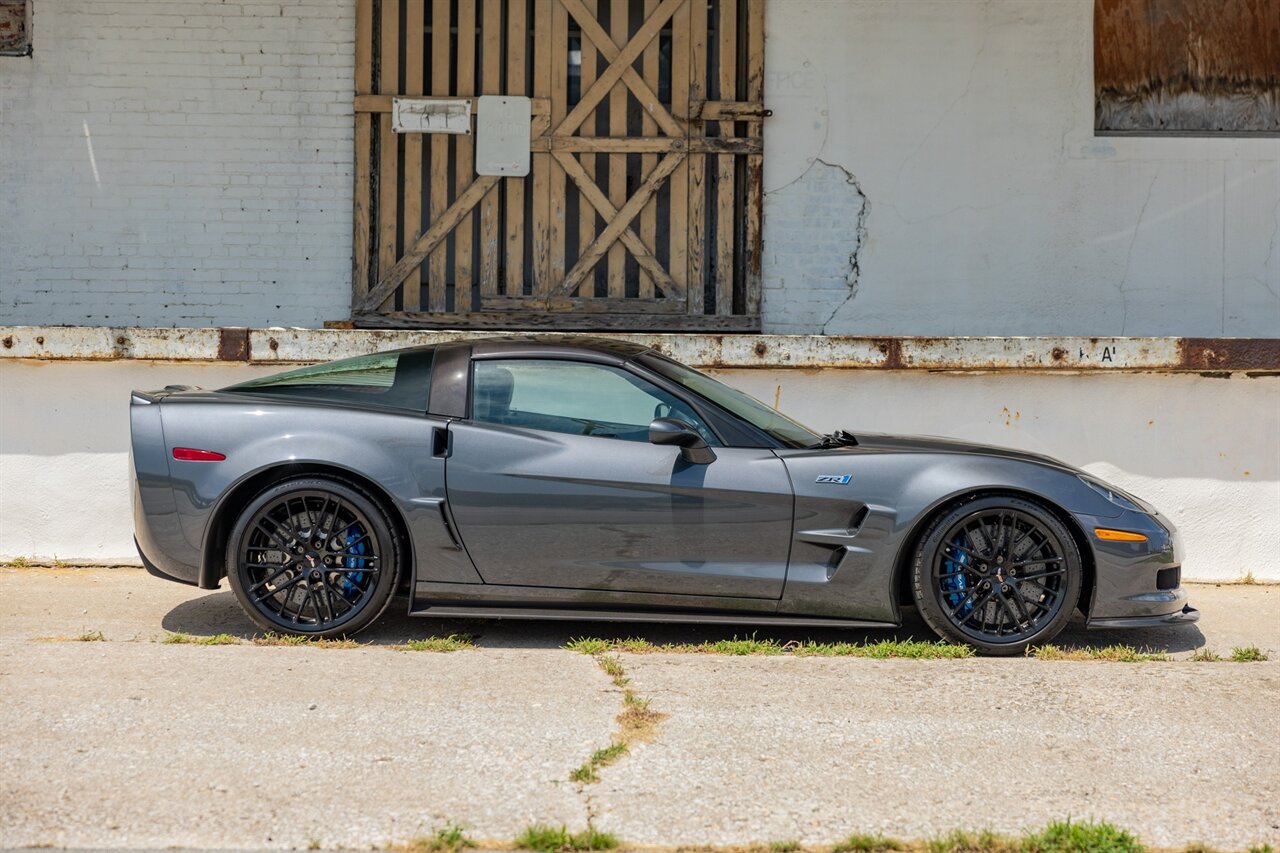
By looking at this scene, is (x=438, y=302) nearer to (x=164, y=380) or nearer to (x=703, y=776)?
(x=164, y=380)

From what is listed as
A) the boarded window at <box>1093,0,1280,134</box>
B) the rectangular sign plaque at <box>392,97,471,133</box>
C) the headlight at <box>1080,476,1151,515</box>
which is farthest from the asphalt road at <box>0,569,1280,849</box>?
the boarded window at <box>1093,0,1280,134</box>

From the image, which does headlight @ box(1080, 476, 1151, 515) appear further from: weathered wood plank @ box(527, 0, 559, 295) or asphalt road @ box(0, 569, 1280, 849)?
weathered wood plank @ box(527, 0, 559, 295)

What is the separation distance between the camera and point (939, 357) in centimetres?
738

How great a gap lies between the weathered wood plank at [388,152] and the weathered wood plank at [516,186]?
2.39 feet

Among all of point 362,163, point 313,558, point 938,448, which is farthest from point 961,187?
point 313,558

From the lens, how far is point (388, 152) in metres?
8.91

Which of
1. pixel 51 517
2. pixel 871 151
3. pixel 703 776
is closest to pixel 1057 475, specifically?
pixel 703 776

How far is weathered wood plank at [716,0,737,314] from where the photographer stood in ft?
29.3

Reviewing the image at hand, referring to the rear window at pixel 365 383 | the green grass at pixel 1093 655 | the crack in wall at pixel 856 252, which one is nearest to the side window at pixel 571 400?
the rear window at pixel 365 383

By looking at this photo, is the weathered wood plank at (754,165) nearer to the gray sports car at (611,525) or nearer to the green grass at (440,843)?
the gray sports car at (611,525)

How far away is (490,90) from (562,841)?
6.43 meters

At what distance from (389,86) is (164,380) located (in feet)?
8.72

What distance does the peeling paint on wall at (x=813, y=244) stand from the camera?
8969mm

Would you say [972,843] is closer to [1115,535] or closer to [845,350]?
[1115,535]
